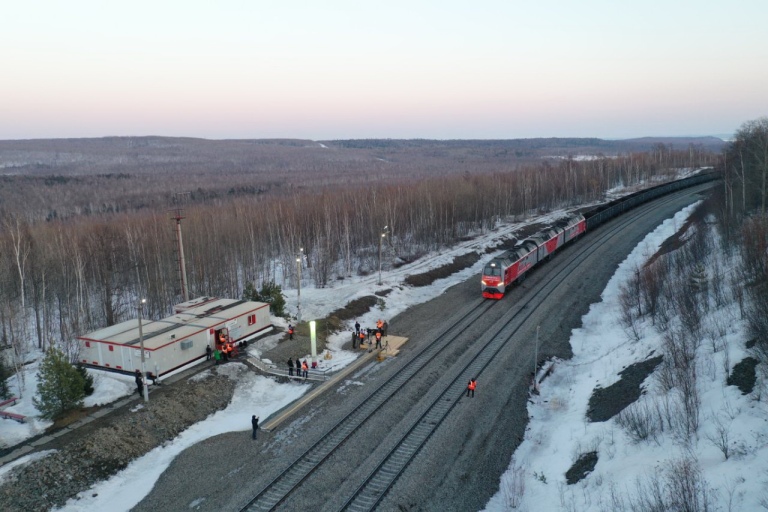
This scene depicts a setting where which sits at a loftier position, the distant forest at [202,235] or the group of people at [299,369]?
the distant forest at [202,235]

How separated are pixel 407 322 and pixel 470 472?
60.4 ft

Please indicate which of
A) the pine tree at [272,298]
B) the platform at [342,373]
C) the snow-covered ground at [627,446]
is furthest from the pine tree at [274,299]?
the snow-covered ground at [627,446]

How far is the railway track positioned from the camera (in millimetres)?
17641

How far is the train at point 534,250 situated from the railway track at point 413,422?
1.90m

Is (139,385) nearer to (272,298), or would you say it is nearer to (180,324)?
(180,324)

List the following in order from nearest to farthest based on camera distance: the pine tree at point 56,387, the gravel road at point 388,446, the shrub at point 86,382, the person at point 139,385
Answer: the gravel road at point 388,446 → the pine tree at point 56,387 → the shrub at point 86,382 → the person at point 139,385

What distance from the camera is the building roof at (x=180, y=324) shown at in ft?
87.1

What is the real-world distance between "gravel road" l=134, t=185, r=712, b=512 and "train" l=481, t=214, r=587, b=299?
823cm

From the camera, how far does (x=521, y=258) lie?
4378 centimetres

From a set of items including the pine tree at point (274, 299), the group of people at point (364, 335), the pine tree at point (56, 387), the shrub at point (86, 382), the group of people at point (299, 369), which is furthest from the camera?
the pine tree at point (274, 299)

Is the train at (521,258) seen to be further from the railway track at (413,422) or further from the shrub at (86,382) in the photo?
the shrub at (86,382)

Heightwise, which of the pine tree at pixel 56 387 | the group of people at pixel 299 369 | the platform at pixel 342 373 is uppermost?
the pine tree at pixel 56 387

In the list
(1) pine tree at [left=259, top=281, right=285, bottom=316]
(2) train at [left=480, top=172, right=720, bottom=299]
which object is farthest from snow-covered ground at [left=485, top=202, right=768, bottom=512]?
(1) pine tree at [left=259, top=281, right=285, bottom=316]

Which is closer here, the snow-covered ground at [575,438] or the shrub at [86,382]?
the snow-covered ground at [575,438]
